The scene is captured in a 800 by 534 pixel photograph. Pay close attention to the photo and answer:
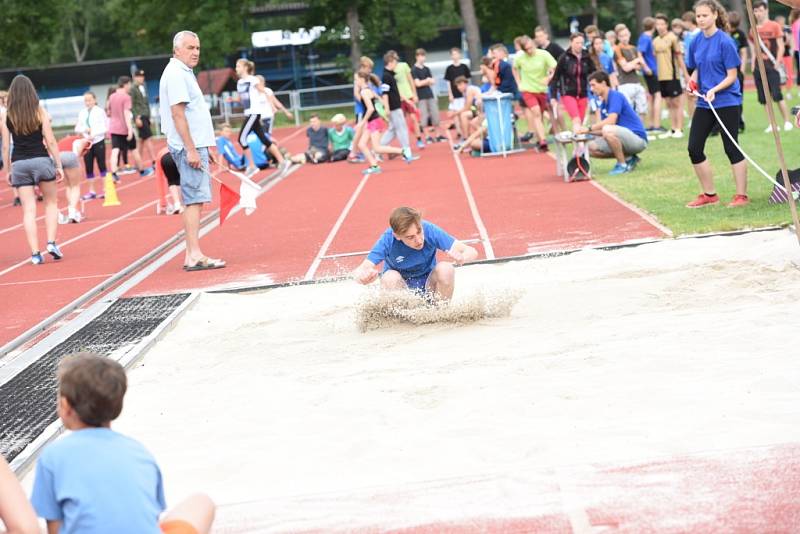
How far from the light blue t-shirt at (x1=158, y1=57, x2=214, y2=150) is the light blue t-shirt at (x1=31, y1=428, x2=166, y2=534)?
7.46 m

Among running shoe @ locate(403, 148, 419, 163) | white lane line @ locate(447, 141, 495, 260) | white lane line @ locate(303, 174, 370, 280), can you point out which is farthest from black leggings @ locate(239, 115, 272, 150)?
white lane line @ locate(447, 141, 495, 260)

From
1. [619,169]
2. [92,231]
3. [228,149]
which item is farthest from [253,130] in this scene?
[619,169]

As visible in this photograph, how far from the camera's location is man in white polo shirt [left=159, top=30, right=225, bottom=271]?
35.3ft

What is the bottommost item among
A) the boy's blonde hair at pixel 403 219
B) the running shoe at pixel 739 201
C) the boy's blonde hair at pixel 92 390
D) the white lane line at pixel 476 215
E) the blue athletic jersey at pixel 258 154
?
the white lane line at pixel 476 215

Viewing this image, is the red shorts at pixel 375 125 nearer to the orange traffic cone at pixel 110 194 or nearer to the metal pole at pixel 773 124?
the orange traffic cone at pixel 110 194

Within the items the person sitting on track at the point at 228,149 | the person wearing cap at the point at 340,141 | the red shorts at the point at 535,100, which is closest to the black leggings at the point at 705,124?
the red shorts at the point at 535,100

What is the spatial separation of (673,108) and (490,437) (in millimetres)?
15544

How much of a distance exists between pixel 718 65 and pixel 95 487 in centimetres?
887

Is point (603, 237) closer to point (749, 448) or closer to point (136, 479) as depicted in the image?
point (749, 448)

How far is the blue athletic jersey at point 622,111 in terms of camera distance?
51.7ft

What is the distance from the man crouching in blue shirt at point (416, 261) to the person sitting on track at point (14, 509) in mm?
3865

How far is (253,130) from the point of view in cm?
2127

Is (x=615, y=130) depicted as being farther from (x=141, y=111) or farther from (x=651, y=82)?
(x=141, y=111)

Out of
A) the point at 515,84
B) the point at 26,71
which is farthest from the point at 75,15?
the point at 515,84
